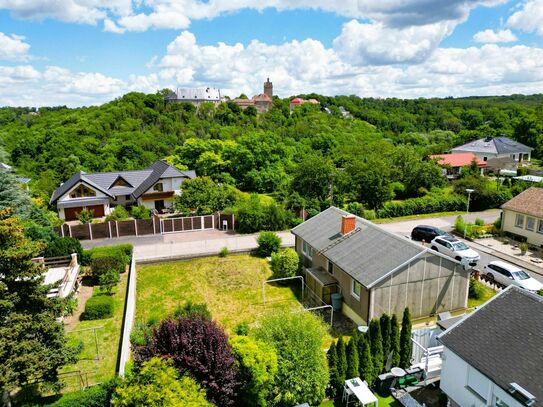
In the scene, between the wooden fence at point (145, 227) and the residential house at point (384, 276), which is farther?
the wooden fence at point (145, 227)

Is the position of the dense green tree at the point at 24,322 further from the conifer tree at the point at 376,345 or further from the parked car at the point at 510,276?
the parked car at the point at 510,276

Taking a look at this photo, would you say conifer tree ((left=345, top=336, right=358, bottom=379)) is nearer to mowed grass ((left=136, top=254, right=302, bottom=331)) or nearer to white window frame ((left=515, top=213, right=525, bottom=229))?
mowed grass ((left=136, top=254, right=302, bottom=331))

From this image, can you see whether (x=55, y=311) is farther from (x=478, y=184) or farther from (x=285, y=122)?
(x=285, y=122)

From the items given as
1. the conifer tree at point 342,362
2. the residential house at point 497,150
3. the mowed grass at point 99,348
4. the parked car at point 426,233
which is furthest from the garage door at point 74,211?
the residential house at point 497,150

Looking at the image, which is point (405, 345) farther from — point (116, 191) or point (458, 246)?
point (116, 191)

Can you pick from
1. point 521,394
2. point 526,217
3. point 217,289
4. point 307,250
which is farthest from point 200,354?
point 526,217

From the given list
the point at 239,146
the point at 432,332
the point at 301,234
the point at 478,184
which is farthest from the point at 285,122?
the point at 432,332

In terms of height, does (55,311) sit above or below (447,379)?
above
